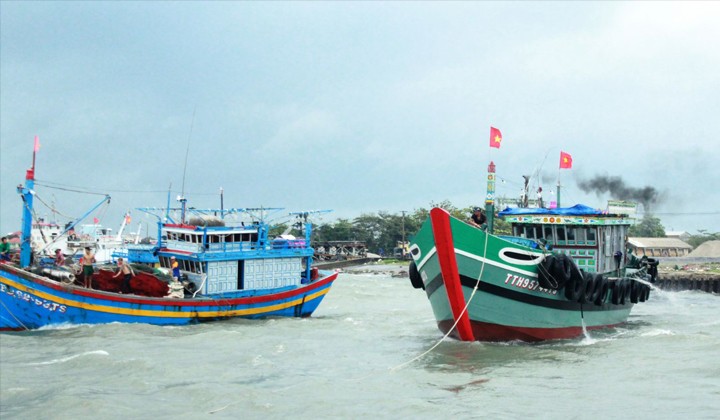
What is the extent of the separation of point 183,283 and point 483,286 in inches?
462

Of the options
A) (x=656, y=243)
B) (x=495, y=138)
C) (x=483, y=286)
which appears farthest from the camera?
(x=656, y=243)

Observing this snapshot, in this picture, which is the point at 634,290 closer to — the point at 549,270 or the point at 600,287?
the point at 600,287

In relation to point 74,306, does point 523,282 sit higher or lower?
higher

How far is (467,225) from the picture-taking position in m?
19.8

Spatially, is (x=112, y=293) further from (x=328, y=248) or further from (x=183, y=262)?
(x=328, y=248)

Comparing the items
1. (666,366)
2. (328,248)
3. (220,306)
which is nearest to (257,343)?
(220,306)

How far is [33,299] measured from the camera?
24719mm

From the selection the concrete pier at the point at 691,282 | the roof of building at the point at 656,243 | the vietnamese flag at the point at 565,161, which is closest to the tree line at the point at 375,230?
the roof of building at the point at 656,243

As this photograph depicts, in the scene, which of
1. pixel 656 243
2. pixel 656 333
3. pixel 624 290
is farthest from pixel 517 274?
pixel 656 243

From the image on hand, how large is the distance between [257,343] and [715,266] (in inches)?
2215

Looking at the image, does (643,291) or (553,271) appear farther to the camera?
(643,291)

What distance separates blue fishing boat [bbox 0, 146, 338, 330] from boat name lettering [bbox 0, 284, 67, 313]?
31 millimetres

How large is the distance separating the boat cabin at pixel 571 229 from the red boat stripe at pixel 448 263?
4.77 meters

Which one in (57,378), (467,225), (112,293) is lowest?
(57,378)
